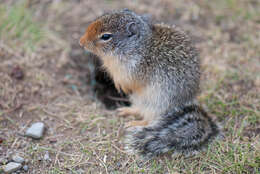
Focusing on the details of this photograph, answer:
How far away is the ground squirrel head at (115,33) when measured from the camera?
12.4 ft

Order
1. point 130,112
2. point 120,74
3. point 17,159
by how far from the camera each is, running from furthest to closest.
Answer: point 130,112 → point 120,74 → point 17,159

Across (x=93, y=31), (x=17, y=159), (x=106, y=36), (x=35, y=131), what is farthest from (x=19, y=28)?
(x=17, y=159)

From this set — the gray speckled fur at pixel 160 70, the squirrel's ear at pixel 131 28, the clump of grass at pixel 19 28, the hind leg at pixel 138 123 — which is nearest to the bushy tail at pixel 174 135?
the gray speckled fur at pixel 160 70

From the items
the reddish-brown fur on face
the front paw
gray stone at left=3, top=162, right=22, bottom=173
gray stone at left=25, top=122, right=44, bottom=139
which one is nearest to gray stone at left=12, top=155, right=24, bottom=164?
gray stone at left=3, top=162, right=22, bottom=173

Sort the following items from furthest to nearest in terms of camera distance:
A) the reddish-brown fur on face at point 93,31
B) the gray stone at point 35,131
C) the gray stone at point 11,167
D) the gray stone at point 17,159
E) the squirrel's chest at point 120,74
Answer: the squirrel's chest at point 120,74, the reddish-brown fur on face at point 93,31, the gray stone at point 35,131, the gray stone at point 17,159, the gray stone at point 11,167

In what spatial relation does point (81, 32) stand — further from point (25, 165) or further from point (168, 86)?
point (25, 165)

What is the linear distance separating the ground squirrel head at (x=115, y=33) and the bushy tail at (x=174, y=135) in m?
1.05

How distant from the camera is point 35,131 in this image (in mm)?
3674

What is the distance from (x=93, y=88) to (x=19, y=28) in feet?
5.16

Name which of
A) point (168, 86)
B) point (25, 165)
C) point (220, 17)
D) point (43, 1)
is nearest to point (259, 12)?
point (220, 17)

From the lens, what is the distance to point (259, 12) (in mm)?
5699

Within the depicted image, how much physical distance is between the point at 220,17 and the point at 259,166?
3.26 meters

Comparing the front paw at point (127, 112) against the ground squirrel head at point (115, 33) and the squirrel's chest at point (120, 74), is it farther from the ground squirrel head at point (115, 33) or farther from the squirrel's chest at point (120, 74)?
the ground squirrel head at point (115, 33)

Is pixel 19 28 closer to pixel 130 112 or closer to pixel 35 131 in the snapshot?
pixel 35 131
